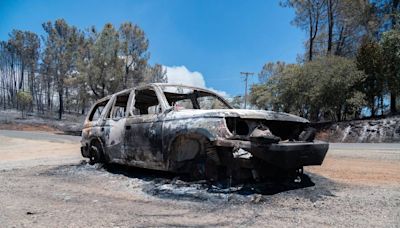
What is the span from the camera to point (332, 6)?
3741 cm

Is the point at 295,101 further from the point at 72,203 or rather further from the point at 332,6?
the point at 72,203

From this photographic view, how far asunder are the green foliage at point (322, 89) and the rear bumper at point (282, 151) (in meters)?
25.0

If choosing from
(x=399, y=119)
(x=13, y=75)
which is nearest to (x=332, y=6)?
(x=399, y=119)

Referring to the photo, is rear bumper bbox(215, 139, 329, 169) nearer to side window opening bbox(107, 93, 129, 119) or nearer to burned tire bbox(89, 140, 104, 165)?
side window opening bbox(107, 93, 129, 119)

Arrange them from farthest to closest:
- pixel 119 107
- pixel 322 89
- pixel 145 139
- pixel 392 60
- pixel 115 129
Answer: pixel 322 89 < pixel 392 60 < pixel 119 107 < pixel 115 129 < pixel 145 139

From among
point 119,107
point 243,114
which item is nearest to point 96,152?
point 119,107

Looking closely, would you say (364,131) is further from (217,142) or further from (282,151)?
(217,142)

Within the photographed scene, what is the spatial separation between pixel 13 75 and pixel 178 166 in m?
80.8

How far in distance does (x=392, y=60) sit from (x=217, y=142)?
27737 millimetres

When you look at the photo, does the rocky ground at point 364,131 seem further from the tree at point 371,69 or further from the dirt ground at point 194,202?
the dirt ground at point 194,202

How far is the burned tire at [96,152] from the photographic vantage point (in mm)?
8113

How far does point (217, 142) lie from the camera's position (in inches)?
201

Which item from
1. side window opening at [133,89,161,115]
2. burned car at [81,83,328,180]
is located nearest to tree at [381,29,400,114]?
side window opening at [133,89,161,115]

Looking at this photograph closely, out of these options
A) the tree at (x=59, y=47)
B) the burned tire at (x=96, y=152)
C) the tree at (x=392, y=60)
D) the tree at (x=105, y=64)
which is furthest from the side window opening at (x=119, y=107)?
the tree at (x=59, y=47)
